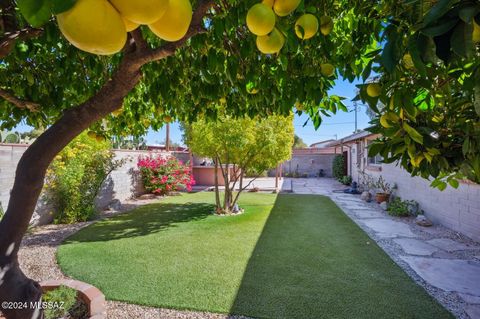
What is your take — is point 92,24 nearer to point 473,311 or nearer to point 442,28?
point 442,28

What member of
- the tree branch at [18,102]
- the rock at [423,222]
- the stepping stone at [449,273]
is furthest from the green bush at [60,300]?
the rock at [423,222]

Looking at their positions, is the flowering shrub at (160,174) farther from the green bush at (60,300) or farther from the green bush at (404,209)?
the green bush at (60,300)

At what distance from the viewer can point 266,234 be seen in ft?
20.1

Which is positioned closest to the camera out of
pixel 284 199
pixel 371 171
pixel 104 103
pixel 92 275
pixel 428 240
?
pixel 104 103

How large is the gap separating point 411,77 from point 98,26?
4.14 feet

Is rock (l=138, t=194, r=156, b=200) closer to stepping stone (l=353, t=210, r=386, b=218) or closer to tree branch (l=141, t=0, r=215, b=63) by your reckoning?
stepping stone (l=353, t=210, r=386, b=218)

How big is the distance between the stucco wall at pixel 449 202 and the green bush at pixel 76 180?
837 cm

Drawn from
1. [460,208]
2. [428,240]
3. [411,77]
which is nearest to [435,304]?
[428,240]

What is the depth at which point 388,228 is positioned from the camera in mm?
6574

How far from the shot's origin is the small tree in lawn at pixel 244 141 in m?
7.71

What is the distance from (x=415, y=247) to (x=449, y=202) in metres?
2.11

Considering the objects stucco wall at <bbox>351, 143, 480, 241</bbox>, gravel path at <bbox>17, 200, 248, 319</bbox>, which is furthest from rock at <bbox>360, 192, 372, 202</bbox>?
gravel path at <bbox>17, 200, 248, 319</bbox>

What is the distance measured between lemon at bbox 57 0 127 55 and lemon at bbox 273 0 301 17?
0.53 metres

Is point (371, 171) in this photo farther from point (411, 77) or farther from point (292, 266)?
point (411, 77)
